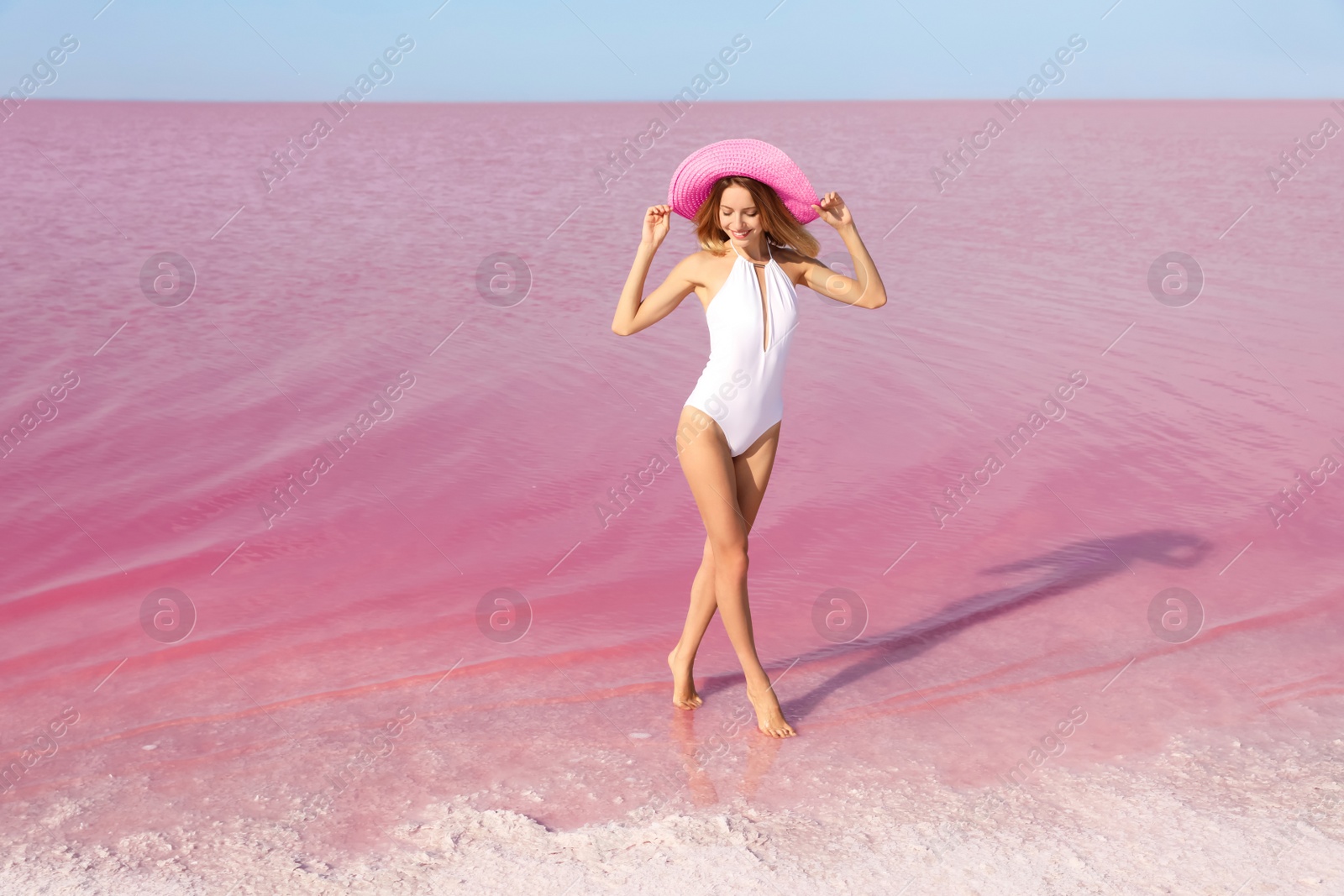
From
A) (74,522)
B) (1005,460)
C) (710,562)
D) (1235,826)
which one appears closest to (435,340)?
(74,522)

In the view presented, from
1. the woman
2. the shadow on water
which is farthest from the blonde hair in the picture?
the shadow on water

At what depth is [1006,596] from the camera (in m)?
5.46

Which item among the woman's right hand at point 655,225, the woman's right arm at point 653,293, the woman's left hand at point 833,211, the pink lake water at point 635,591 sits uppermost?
the woman's left hand at point 833,211

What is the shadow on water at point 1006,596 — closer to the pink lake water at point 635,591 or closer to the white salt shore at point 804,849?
the pink lake water at point 635,591

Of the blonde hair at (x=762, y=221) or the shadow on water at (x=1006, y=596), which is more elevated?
the blonde hair at (x=762, y=221)

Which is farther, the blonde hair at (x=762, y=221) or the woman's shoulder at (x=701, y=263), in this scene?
the woman's shoulder at (x=701, y=263)

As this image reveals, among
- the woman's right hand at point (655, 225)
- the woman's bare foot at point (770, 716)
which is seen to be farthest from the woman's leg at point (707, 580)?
the woman's right hand at point (655, 225)

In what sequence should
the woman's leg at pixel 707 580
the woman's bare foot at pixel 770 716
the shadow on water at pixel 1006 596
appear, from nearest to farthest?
1. the woman's leg at pixel 707 580
2. the woman's bare foot at pixel 770 716
3. the shadow on water at pixel 1006 596

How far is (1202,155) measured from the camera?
98.3 feet

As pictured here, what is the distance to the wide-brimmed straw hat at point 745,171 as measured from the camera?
3.81 meters

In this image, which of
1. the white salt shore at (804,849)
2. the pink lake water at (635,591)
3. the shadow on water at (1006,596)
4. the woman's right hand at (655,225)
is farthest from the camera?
the shadow on water at (1006,596)

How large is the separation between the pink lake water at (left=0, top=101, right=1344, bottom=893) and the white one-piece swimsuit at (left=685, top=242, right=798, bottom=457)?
1142 millimetres

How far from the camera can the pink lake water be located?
3549 mm

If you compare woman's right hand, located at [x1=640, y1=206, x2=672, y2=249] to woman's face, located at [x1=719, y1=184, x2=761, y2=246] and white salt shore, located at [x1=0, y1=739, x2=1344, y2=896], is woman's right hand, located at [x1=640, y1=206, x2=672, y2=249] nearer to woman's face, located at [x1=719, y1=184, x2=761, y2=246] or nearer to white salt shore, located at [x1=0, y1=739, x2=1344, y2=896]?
woman's face, located at [x1=719, y1=184, x2=761, y2=246]
